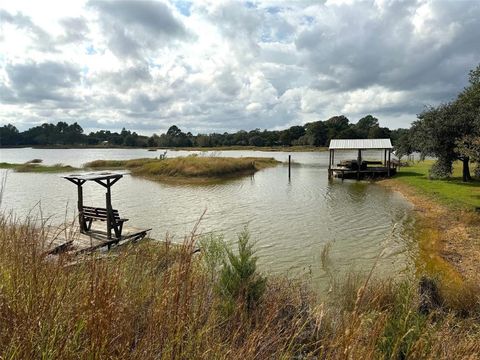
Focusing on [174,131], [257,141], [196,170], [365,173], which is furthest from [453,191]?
[174,131]

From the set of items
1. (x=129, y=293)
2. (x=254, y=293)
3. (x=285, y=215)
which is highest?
(x=129, y=293)

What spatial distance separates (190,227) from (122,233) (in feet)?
11.6

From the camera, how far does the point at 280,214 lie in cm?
1834

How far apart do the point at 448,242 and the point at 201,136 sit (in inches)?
4913

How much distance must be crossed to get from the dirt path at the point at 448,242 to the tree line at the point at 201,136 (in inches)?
3942

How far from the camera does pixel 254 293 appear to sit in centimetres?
521

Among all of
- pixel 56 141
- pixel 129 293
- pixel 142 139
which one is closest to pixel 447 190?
pixel 129 293

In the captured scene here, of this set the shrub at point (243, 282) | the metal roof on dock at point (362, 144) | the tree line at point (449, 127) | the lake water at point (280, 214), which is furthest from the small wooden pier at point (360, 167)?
the shrub at point (243, 282)

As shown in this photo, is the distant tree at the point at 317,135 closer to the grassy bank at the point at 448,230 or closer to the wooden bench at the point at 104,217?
the grassy bank at the point at 448,230

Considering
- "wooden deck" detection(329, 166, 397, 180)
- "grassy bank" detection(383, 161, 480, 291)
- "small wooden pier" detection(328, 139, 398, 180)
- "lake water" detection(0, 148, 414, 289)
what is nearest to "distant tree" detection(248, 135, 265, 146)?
"small wooden pier" detection(328, 139, 398, 180)

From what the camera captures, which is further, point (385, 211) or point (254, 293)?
point (385, 211)

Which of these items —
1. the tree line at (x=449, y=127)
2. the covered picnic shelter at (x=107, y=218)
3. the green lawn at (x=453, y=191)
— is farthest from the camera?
the tree line at (x=449, y=127)

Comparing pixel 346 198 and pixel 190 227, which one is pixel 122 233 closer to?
pixel 190 227

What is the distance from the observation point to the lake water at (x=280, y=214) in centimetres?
1103
